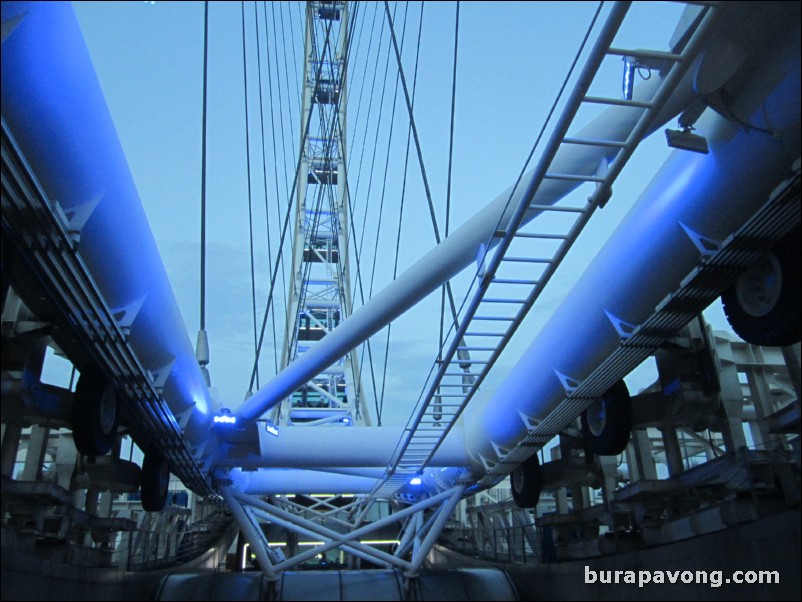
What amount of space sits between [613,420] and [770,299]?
13.3 ft

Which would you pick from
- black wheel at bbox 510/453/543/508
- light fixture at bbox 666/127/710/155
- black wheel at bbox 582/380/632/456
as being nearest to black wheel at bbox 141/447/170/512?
black wheel at bbox 510/453/543/508

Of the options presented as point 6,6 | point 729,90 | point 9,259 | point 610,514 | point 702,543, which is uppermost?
point 729,90

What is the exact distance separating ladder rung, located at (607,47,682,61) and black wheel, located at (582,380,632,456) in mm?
6219

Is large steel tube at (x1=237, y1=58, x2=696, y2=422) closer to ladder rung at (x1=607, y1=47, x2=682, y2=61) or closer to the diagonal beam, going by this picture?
A: ladder rung at (x1=607, y1=47, x2=682, y2=61)

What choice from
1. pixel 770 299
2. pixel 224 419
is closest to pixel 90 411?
pixel 224 419

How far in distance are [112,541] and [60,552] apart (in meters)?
2.74

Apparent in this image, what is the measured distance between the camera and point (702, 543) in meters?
9.84

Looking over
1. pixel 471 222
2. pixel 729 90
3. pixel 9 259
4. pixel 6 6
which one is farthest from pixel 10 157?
pixel 729 90

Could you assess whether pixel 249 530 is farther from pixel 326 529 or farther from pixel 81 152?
pixel 81 152

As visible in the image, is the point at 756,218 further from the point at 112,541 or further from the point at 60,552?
the point at 112,541

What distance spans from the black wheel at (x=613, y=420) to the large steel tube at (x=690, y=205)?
3.11ft

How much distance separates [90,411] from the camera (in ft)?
28.6

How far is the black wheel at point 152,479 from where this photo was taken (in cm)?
1281

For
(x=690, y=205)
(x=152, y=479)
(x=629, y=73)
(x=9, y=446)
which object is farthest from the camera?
(x=152, y=479)
